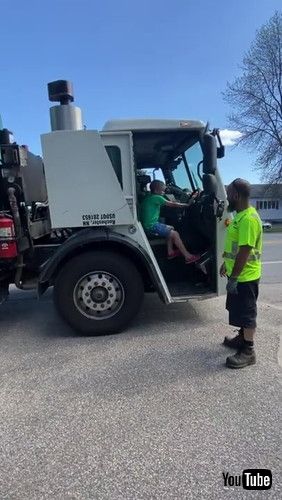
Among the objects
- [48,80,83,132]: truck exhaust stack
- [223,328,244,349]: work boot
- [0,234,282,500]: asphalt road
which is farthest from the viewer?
[48,80,83,132]: truck exhaust stack

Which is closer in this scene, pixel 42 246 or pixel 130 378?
pixel 130 378

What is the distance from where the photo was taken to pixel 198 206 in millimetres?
4973

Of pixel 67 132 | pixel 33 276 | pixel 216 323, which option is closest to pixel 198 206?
pixel 216 323

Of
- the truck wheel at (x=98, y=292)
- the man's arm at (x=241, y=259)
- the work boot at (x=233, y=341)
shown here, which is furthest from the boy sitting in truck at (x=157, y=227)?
the man's arm at (x=241, y=259)

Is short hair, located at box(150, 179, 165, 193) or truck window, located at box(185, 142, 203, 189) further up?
truck window, located at box(185, 142, 203, 189)

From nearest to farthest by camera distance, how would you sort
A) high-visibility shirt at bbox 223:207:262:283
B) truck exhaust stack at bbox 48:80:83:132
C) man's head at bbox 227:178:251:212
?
high-visibility shirt at bbox 223:207:262:283
man's head at bbox 227:178:251:212
truck exhaust stack at bbox 48:80:83:132

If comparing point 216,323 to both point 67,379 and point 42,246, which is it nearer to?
point 67,379

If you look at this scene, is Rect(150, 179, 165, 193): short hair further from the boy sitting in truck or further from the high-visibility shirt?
the high-visibility shirt

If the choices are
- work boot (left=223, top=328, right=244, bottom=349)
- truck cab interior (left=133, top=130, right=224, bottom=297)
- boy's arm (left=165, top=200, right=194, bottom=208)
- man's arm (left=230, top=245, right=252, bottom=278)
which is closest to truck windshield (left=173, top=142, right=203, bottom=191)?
truck cab interior (left=133, top=130, right=224, bottom=297)

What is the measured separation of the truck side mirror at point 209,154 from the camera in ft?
13.5

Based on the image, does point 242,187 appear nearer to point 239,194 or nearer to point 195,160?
point 239,194

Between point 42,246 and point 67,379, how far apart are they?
2020 millimetres

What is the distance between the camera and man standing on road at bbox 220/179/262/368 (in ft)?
11.2

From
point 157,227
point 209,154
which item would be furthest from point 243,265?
point 157,227
